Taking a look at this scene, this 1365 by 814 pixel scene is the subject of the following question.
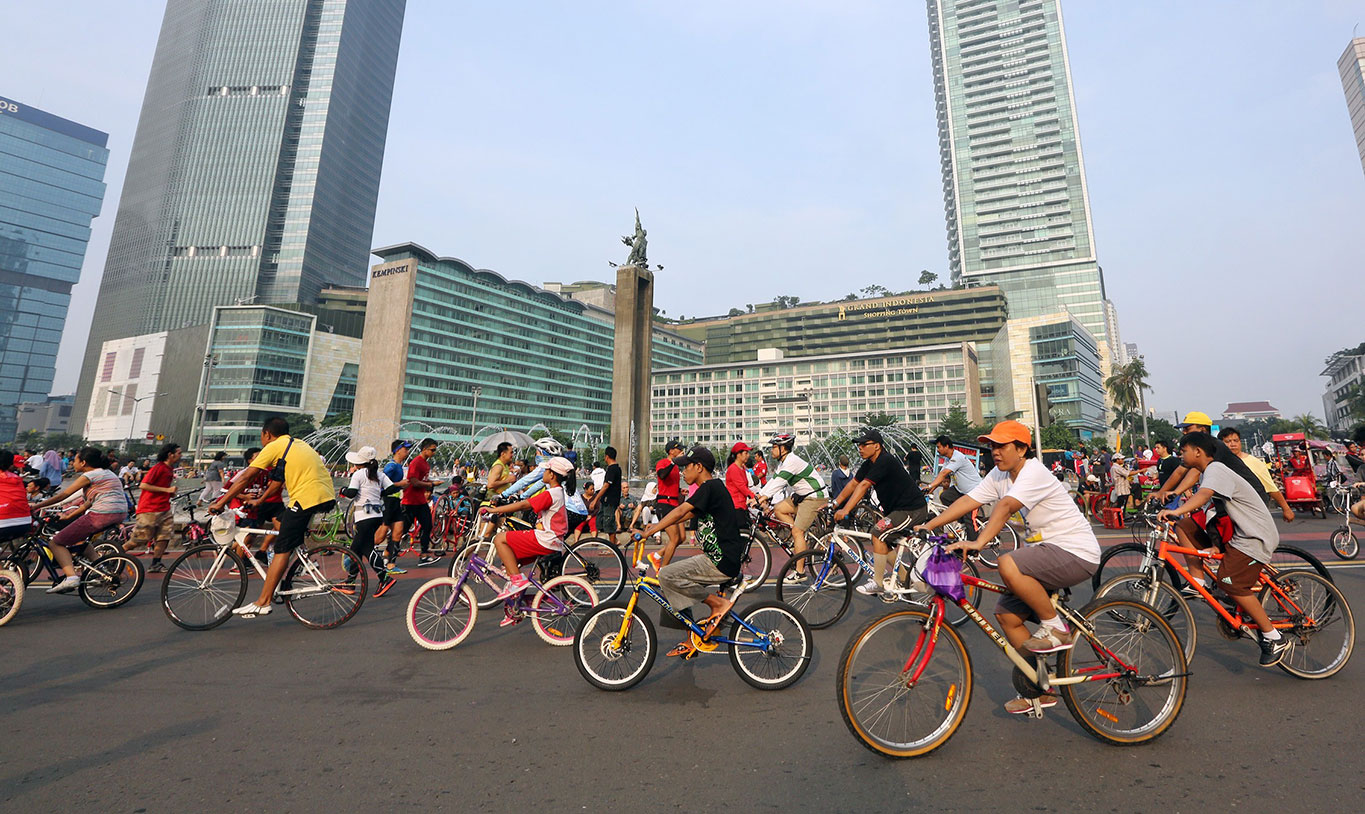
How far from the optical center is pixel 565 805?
3035 mm

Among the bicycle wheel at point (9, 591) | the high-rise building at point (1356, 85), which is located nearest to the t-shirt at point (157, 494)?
the bicycle wheel at point (9, 591)

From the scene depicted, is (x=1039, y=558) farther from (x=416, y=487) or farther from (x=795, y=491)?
(x=416, y=487)

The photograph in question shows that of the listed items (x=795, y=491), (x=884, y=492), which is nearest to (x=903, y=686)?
(x=884, y=492)

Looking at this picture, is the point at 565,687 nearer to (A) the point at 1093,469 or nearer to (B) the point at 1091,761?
(B) the point at 1091,761

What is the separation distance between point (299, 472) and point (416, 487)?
3.39 metres

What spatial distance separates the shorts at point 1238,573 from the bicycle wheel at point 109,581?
39.0 ft

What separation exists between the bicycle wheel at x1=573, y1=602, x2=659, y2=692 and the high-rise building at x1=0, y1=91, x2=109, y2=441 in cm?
21373

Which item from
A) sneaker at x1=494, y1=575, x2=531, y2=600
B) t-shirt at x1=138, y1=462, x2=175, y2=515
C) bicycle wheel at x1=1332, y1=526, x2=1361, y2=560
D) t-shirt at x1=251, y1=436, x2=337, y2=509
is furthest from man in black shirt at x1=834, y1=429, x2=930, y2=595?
t-shirt at x1=138, y1=462, x2=175, y2=515

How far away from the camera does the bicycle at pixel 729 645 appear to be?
4.84m

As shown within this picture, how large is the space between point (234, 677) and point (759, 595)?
5.78 metres

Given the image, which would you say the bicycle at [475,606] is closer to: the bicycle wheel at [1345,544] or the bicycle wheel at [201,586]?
the bicycle wheel at [201,586]

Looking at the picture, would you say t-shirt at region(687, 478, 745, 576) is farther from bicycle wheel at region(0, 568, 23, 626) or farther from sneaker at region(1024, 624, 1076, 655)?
bicycle wheel at region(0, 568, 23, 626)

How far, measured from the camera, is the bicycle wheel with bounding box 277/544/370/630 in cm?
682

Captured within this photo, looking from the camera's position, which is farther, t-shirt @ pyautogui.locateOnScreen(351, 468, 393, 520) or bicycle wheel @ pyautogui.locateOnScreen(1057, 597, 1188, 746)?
t-shirt @ pyautogui.locateOnScreen(351, 468, 393, 520)
